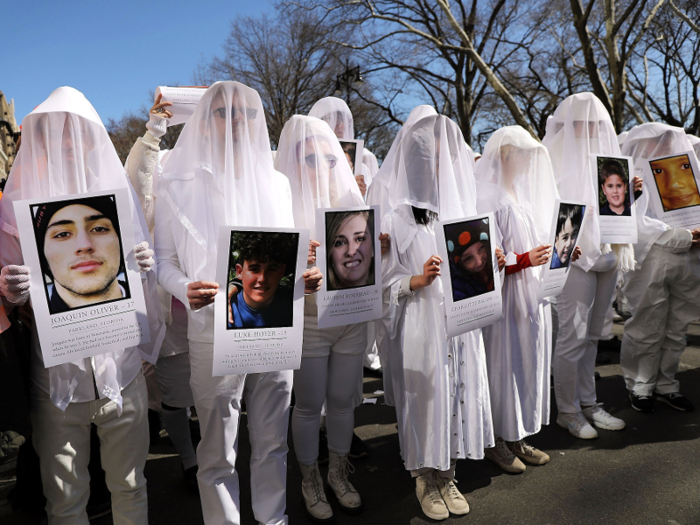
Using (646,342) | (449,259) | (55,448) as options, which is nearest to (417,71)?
(646,342)

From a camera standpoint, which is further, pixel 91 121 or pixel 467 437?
pixel 467 437

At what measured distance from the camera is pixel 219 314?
198cm

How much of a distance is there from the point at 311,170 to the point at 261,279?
2.63ft

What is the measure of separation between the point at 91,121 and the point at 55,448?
1259mm

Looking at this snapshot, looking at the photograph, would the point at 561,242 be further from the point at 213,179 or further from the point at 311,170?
the point at 213,179

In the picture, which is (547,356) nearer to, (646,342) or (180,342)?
(646,342)

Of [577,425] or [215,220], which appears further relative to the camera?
[577,425]

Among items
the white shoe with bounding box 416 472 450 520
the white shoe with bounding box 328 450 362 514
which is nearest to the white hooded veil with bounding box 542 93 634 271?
the white shoe with bounding box 416 472 450 520

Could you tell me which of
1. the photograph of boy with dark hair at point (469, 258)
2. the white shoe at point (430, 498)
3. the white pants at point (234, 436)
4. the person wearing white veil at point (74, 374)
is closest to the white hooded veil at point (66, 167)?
the person wearing white veil at point (74, 374)

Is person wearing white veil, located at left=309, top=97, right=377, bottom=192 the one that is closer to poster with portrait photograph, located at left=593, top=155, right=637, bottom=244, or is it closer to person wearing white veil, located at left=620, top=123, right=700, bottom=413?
poster with portrait photograph, located at left=593, top=155, right=637, bottom=244

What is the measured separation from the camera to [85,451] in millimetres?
1983

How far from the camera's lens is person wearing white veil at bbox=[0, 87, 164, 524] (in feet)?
6.05

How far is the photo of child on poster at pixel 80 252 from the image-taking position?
1.77m

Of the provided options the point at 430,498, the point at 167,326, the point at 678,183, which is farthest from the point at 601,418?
the point at 167,326
